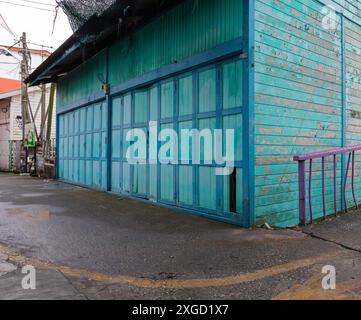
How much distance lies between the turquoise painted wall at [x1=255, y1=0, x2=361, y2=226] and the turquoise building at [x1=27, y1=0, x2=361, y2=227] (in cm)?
2

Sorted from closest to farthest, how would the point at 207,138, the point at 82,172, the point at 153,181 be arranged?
the point at 207,138, the point at 153,181, the point at 82,172

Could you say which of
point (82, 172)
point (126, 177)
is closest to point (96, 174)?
point (82, 172)

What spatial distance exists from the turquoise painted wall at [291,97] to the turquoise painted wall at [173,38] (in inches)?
24.1

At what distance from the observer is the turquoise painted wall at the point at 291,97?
17.1 feet

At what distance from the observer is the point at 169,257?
3986 mm

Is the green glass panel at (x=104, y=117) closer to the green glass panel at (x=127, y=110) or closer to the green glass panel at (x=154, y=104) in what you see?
the green glass panel at (x=127, y=110)

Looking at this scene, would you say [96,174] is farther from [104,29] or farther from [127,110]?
[104,29]

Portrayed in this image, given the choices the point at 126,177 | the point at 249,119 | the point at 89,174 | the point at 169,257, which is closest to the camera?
the point at 169,257

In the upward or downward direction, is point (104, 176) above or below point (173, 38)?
below

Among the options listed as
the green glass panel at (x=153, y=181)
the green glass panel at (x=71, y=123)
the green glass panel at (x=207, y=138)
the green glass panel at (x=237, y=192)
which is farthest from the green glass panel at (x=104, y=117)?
the green glass panel at (x=237, y=192)

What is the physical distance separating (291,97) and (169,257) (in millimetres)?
3302
